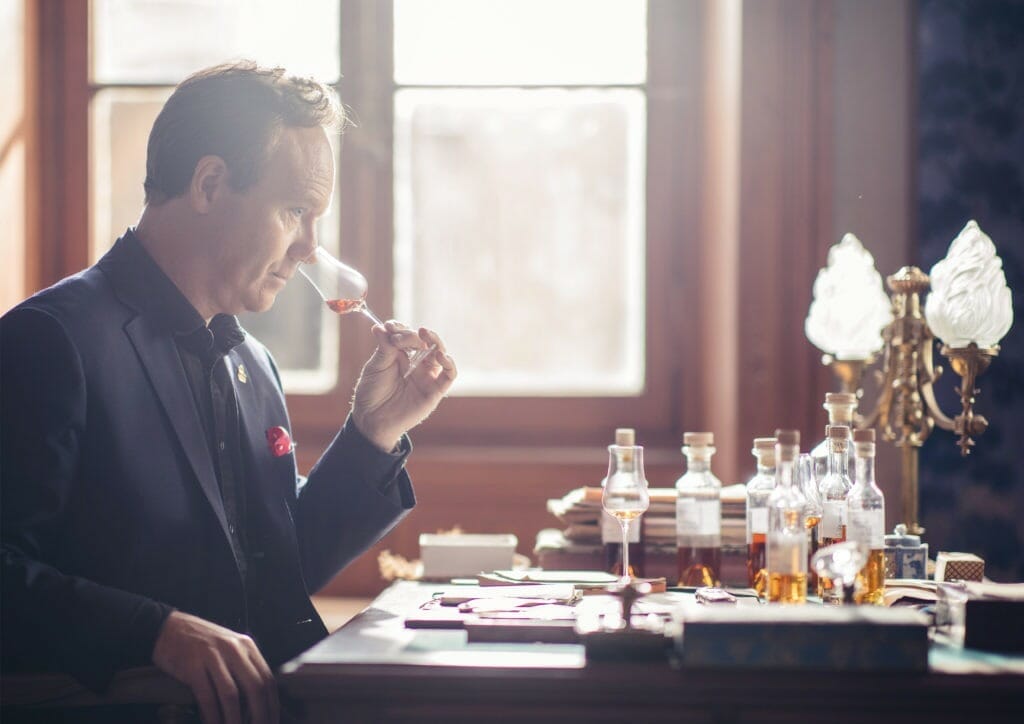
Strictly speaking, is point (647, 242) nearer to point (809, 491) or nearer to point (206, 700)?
point (809, 491)

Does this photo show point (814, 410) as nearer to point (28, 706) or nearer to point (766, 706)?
point (766, 706)

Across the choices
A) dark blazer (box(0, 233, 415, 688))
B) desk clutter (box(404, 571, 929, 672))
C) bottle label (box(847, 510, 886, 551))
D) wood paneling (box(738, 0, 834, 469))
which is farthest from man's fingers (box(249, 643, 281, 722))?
wood paneling (box(738, 0, 834, 469))

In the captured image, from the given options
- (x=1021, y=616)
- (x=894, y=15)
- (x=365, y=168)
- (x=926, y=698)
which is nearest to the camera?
(x=926, y=698)

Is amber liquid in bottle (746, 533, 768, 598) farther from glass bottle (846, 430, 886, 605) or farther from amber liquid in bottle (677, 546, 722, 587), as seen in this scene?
glass bottle (846, 430, 886, 605)

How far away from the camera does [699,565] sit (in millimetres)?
1736

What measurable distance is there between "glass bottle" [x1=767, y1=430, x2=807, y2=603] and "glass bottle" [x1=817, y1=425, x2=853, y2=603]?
0.16 metres

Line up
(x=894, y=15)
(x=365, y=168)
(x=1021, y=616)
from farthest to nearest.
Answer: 1. (x=365, y=168)
2. (x=894, y=15)
3. (x=1021, y=616)

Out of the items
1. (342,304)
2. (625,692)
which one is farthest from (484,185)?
(625,692)

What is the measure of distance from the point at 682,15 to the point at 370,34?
81 cm

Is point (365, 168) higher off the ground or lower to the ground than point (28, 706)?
higher

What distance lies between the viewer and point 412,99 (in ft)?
9.32

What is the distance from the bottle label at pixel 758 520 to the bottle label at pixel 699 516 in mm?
72

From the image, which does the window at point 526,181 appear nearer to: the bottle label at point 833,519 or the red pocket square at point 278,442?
the red pocket square at point 278,442

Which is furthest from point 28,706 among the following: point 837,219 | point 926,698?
point 837,219
